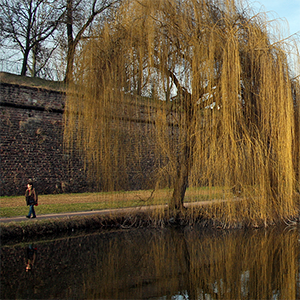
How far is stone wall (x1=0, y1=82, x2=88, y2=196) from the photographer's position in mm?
12359

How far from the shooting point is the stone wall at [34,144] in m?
12.4

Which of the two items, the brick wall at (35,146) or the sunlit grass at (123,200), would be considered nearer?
the sunlit grass at (123,200)

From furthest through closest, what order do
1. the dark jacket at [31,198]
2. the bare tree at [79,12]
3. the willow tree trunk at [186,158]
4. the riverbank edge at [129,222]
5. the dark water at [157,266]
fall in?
the bare tree at [79,12], the dark jacket at [31,198], the willow tree trunk at [186,158], the riverbank edge at [129,222], the dark water at [157,266]

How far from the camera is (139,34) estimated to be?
741 cm

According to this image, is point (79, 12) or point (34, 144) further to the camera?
point (79, 12)

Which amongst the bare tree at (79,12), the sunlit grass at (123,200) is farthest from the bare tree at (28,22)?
the sunlit grass at (123,200)

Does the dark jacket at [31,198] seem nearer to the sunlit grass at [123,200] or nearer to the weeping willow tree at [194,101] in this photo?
the sunlit grass at [123,200]

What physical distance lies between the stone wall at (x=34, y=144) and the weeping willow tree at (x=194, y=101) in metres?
5.62

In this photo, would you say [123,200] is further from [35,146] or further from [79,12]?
[79,12]

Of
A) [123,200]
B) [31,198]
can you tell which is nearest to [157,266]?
[123,200]

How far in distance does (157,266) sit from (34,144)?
925cm

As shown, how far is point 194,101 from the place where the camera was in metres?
7.34

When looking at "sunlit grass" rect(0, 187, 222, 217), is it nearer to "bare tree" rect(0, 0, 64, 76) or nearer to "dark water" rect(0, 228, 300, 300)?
"dark water" rect(0, 228, 300, 300)

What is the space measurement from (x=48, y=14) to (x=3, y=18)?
2141 millimetres
